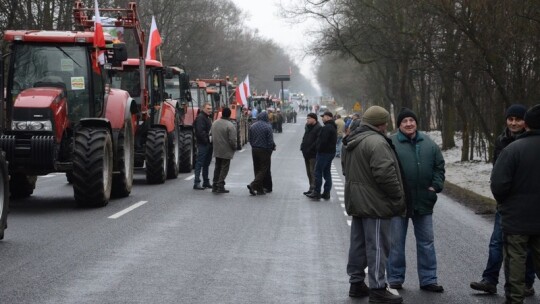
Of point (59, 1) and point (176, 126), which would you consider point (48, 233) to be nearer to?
point (176, 126)

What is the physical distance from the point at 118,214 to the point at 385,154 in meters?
7.94

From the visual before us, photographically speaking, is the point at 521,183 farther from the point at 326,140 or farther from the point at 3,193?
the point at 326,140

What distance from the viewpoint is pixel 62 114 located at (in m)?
16.6

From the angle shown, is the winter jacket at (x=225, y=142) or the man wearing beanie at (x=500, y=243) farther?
the winter jacket at (x=225, y=142)

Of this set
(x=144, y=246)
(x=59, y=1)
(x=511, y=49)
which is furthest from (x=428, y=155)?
(x=59, y=1)

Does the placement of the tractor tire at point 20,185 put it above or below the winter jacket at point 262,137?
below

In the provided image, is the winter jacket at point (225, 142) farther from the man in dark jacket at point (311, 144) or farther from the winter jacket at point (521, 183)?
the winter jacket at point (521, 183)

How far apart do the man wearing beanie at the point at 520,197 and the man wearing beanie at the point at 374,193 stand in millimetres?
959

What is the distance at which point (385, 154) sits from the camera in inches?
354

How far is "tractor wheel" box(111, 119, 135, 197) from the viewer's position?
1870 cm

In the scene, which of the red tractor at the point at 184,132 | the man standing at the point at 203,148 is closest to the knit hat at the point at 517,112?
the man standing at the point at 203,148

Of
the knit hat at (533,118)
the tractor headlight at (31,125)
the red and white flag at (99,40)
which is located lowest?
the tractor headlight at (31,125)

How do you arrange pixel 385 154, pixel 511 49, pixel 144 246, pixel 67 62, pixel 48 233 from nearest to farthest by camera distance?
pixel 385 154 < pixel 144 246 < pixel 48 233 < pixel 67 62 < pixel 511 49

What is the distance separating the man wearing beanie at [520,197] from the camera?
8320 mm
